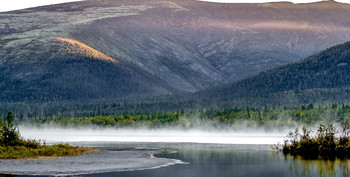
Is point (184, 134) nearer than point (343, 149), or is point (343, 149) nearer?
point (343, 149)

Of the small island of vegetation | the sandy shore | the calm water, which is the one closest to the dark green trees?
the small island of vegetation

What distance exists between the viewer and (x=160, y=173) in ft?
203

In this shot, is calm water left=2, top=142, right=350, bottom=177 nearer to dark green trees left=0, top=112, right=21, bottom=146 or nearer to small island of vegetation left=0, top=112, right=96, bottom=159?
small island of vegetation left=0, top=112, right=96, bottom=159

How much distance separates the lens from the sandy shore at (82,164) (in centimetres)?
6297

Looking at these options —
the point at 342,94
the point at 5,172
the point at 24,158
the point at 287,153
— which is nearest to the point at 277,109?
the point at 342,94

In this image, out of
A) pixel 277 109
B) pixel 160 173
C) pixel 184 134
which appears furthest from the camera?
pixel 277 109

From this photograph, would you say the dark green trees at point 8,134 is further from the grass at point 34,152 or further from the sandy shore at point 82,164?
the sandy shore at point 82,164

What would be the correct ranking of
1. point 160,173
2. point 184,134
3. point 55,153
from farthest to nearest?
1. point 184,134
2. point 55,153
3. point 160,173

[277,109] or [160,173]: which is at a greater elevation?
[277,109]

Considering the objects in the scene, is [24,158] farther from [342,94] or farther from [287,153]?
[342,94]

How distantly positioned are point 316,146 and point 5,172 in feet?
116

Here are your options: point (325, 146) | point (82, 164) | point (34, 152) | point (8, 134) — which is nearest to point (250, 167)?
point (325, 146)

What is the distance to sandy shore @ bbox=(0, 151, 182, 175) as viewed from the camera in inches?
2479

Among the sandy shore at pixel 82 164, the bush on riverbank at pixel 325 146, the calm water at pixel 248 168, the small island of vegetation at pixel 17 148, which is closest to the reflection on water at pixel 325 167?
the calm water at pixel 248 168
